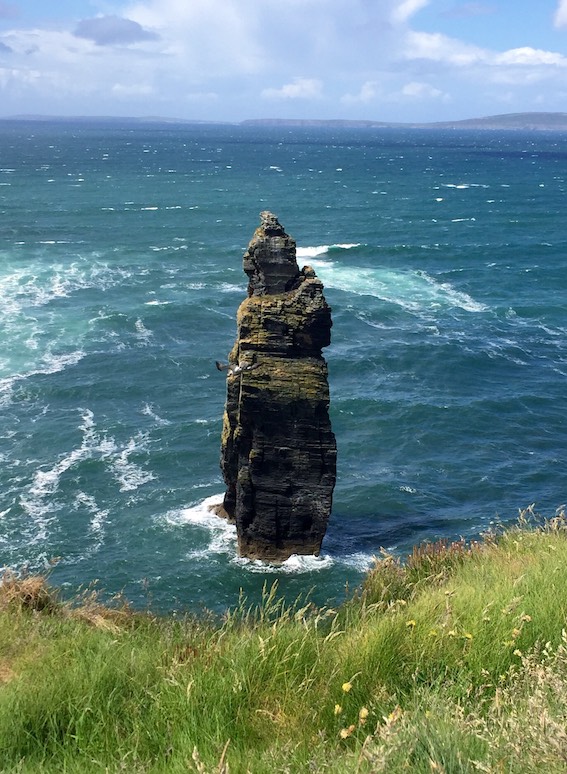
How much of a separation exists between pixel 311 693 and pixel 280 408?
23216 millimetres

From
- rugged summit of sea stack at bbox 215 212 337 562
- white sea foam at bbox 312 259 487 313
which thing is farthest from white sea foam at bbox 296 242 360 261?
rugged summit of sea stack at bbox 215 212 337 562

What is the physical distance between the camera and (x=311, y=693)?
8.25m

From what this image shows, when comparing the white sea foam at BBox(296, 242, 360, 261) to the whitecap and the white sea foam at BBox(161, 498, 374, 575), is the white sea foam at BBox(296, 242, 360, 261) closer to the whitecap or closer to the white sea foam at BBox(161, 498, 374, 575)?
the white sea foam at BBox(161, 498, 374, 575)

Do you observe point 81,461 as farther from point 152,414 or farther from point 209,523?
point 209,523

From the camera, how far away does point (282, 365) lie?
104 feet

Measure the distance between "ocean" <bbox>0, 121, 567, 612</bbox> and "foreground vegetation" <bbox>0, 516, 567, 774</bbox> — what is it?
3254mm

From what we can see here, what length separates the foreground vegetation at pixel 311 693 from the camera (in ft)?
21.3

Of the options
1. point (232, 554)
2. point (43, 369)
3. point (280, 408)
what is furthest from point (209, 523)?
point (43, 369)

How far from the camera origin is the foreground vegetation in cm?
650

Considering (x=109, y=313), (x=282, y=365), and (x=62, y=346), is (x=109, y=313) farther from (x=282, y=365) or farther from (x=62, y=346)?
(x=282, y=365)

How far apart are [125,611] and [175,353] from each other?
4723 cm

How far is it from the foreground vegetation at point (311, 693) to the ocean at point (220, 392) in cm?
325

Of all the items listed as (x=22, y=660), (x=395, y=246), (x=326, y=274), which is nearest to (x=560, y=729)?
(x=22, y=660)

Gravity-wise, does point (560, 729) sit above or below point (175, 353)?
above
